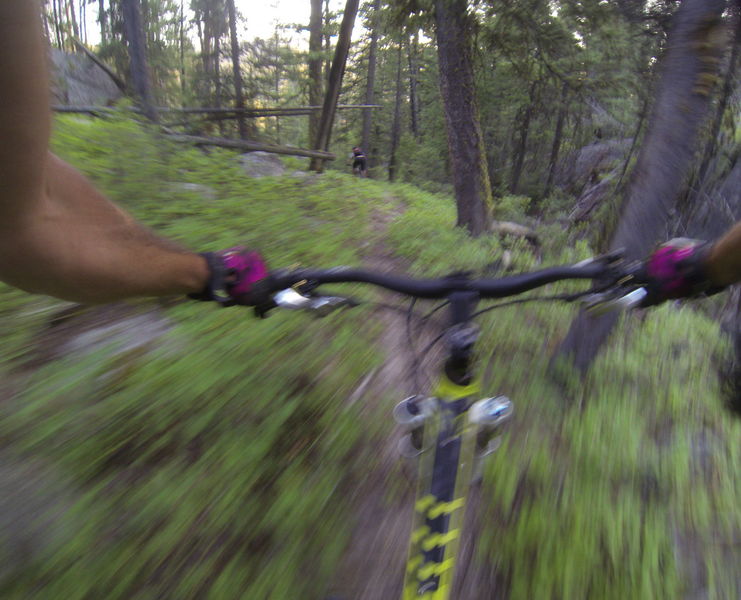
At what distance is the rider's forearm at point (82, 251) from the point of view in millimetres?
833

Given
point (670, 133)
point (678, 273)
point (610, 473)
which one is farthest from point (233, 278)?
point (670, 133)

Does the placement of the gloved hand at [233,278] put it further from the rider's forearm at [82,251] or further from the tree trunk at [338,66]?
the tree trunk at [338,66]

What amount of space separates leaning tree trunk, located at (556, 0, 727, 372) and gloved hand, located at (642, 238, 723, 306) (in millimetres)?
1439

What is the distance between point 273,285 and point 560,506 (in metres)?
1.81

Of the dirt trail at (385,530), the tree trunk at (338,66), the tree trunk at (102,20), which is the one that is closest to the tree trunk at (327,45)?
the tree trunk at (338,66)

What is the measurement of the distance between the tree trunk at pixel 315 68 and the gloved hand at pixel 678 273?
1002 centimetres

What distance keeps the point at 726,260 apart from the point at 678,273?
0.41ft

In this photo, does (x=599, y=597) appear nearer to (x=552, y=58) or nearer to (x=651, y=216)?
(x=651, y=216)

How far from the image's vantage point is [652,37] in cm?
342

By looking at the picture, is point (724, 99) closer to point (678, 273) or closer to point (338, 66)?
point (678, 273)

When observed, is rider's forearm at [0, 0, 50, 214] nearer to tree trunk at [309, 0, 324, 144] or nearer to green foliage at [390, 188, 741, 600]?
green foliage at [390, 188, 741, 600]

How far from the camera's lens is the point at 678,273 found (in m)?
1.28

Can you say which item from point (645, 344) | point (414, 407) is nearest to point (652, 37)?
point (645, 344)

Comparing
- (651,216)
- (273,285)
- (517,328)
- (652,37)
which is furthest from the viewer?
(517,328)
